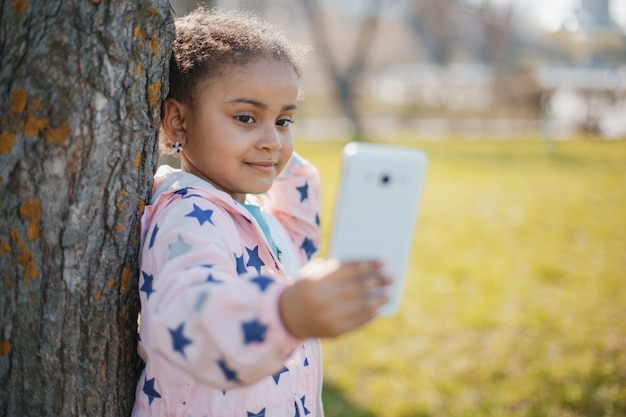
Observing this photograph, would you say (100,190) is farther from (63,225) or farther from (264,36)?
(264,36)

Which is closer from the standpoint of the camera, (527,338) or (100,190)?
(100,190)

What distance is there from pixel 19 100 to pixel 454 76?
85.2ft

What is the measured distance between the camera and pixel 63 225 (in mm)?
1397

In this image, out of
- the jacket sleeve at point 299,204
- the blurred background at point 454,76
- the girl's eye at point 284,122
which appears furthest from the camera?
the blurred background at point 454,76

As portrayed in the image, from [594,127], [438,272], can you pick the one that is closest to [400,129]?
[594,127]

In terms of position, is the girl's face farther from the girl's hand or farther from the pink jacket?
the girl's hand

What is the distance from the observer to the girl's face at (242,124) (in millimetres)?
1601

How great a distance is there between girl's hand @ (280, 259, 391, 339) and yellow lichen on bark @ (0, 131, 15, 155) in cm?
71

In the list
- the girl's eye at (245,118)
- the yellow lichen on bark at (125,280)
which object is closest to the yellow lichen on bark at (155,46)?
the girl's eye at (245,118)

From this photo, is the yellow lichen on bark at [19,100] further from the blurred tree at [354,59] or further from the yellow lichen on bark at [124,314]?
the blurred tree at [354,59]

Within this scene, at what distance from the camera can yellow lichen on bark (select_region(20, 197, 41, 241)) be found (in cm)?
138

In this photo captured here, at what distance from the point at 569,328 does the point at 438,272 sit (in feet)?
4.79

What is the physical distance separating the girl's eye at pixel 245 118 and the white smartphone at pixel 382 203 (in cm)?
27

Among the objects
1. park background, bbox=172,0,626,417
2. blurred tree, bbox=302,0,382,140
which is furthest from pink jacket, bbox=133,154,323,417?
blurred tree, bbox=302,0,382,140
